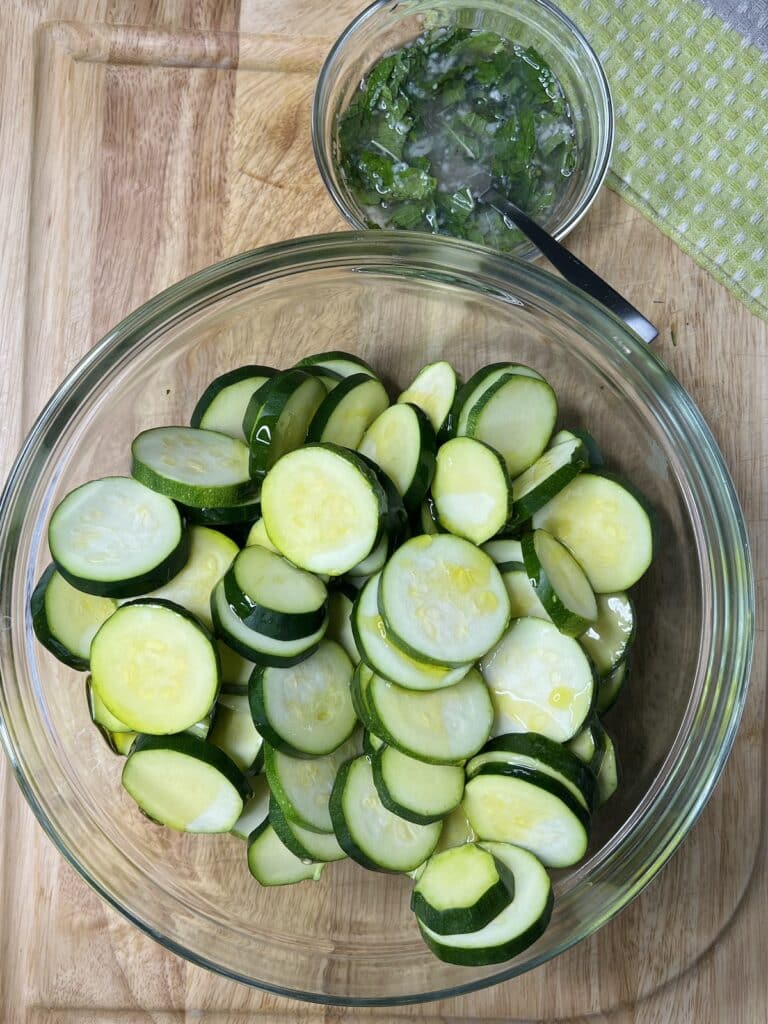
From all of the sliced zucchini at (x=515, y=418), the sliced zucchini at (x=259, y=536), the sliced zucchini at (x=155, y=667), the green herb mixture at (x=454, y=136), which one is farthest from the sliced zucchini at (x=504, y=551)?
the green herb mixture at (x=454, y=136)

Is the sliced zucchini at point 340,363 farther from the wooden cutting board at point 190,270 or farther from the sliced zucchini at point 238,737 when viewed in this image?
the sliced zucchini at point 238,737

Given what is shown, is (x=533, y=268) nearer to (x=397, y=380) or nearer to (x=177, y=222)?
(x=397, y=380)

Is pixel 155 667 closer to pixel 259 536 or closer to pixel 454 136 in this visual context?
pixel 259 536

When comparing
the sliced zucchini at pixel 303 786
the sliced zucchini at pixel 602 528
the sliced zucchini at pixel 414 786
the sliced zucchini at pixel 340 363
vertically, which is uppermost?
the sliced zucchini at pixel 340 363

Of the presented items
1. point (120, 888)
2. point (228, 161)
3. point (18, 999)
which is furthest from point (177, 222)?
point (18, 999)

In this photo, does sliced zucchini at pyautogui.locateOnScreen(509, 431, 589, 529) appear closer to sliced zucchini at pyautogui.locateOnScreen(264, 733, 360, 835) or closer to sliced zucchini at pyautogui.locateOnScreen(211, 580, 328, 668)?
sliced zucchini at pyautogui.locateOnScreen(211, 580, 328, 668)

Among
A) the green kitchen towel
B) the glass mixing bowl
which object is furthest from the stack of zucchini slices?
the green kitchen towel
